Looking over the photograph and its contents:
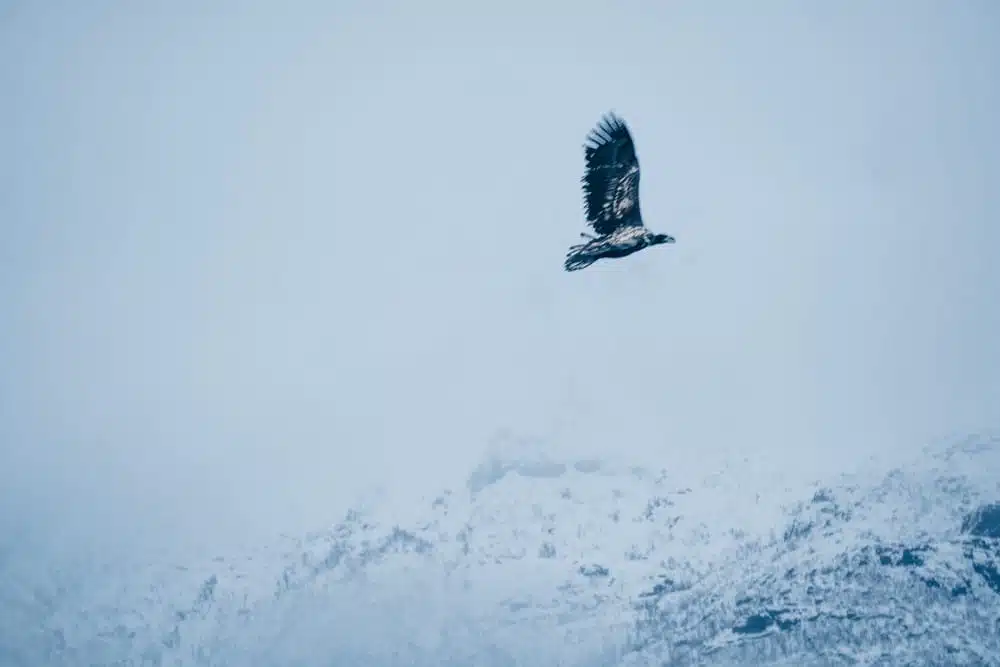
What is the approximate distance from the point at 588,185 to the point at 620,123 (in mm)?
2299

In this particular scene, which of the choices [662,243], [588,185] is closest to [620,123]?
[588,185]

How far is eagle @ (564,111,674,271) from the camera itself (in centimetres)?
3416

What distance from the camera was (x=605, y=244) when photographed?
35719 millimetres

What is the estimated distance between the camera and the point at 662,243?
3625cm

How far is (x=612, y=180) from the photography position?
3488 cm

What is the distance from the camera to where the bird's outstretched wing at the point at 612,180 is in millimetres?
34094

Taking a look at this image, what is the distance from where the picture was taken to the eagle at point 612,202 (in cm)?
3416

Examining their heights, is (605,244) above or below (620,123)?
below

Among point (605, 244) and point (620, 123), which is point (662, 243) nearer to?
point (605, 244)

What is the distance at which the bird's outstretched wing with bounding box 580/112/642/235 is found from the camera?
34.1 m

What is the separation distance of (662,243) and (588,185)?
11.2 feet

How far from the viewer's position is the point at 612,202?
35.3m

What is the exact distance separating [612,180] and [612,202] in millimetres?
770

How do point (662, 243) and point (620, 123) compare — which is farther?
point (662, 243)
